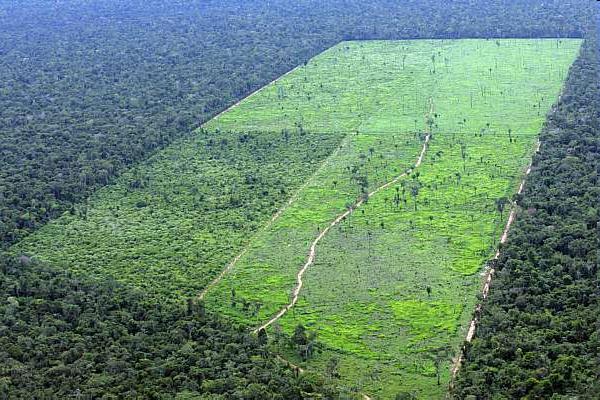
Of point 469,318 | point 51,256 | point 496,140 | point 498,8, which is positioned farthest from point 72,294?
point 498,8

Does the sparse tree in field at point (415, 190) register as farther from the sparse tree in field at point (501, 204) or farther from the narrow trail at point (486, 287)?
the narrow trail at point (486, 287)

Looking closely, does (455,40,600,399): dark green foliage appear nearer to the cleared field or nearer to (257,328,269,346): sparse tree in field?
the cleared field

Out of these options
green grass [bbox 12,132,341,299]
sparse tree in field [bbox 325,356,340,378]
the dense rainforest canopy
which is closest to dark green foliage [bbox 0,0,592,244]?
the dense rainforest canopy

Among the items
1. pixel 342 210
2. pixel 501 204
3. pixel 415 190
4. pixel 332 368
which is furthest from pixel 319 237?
pixel 332 368

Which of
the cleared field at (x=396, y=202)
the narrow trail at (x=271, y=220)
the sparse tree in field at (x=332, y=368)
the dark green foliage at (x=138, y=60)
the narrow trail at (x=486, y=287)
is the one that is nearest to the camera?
the sparse tree in field at (x=332, y=368)

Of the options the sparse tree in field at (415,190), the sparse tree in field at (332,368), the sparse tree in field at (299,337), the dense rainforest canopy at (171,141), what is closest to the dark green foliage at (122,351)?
the dense rainforest canopy at (171,141)

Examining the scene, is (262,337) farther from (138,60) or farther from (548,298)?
(138,60)
